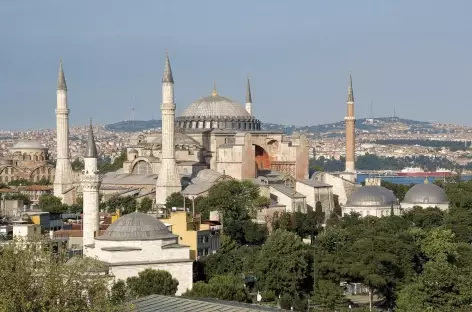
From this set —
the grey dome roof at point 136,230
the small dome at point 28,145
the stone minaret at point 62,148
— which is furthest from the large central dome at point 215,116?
the grey dome roof at point 136,230

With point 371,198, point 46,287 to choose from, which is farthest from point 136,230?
point 371,198

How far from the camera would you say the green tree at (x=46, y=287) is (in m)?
27.9

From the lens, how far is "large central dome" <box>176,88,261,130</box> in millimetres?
79688

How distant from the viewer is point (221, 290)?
4119 centimetres

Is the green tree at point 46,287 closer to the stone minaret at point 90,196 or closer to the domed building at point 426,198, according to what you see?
the stone minaret at point 90,196

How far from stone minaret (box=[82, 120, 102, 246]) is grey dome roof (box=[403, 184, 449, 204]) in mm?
26018

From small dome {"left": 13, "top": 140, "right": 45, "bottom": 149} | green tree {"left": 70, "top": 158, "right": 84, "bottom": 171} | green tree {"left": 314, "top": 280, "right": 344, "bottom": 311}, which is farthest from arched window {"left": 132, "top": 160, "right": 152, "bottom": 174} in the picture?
small dome {"left": 13, "top": 140, "right": 45, "bottom": 149}

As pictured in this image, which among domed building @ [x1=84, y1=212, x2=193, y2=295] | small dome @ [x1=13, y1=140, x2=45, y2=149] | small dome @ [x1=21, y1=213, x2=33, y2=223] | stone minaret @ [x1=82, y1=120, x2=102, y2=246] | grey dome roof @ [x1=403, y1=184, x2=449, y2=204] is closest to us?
domed building @ [x1=84, y1=212, x2=193, y2=295]

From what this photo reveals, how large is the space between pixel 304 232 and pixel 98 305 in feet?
118

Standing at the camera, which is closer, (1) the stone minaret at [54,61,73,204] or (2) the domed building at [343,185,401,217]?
(2) the domed building at [343,185,401,217]

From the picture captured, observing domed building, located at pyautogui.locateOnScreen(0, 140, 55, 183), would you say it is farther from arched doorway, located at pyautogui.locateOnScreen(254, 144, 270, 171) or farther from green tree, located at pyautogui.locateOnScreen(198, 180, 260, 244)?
green tree, located at pyautogui.locateOnScreen(198, 180, 260, 244)

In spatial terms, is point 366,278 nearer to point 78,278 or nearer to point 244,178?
point 78,278

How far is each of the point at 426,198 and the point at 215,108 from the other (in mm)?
13404

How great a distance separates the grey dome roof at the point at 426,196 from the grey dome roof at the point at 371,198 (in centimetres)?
183
